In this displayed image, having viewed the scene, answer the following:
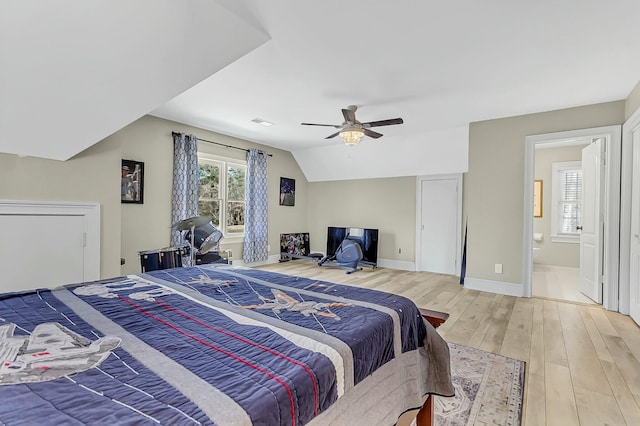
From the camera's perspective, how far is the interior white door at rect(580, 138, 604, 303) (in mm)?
3807

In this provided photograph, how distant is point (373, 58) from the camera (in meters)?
2.78

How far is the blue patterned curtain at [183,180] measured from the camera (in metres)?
4.70

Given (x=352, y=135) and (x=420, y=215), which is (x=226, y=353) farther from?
(x=420, y=215)

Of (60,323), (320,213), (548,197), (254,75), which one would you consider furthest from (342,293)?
(548,197)

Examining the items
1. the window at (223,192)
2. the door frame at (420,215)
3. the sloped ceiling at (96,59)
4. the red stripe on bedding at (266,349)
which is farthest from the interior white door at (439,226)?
the red stripe on bedding at (266,349)

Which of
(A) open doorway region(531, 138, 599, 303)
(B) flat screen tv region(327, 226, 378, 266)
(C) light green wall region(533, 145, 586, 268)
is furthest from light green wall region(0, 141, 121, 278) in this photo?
(C) light green wall region(533, 145, 586, 268)

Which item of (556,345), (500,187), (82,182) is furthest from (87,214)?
(500,187)

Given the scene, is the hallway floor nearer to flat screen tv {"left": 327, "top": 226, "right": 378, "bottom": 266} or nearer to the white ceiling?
the white ceiling

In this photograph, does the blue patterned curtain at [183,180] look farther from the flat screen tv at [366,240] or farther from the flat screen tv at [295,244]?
the flat screen tv at [366,240]

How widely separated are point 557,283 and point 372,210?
342 centimetres

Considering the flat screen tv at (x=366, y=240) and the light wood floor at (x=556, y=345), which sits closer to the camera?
the light wood floor at (x=556, y=345)

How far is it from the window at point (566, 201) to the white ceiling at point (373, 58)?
3268 millimetres

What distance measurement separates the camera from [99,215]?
310cm

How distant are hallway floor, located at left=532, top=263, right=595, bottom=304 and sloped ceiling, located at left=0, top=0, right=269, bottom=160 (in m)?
4.90
